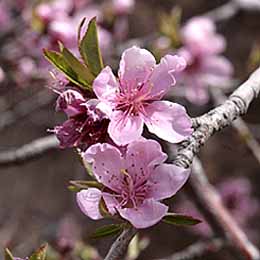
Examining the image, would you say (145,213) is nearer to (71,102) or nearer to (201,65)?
(71,102)

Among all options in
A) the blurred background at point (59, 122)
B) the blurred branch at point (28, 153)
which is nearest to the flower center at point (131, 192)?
the blurred background at point (59, 122)

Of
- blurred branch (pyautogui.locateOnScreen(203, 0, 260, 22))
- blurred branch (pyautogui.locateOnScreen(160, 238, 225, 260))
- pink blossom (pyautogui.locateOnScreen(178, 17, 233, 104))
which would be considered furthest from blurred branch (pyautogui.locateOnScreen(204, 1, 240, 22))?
blurred branch (pyautogui.locateOnScreen(160, 238, 225, 260))

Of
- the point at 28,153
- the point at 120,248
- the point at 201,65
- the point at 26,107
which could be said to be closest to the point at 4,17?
the point at 26,107

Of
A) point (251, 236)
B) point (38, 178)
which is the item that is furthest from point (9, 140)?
point (251, 236)

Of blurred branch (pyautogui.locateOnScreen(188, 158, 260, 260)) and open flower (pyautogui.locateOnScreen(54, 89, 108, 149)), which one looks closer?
open flower (pyautogui.locateOnScreen(54, 89, 108, 149))

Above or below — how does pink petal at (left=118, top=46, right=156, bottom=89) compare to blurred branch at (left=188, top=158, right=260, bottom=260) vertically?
above

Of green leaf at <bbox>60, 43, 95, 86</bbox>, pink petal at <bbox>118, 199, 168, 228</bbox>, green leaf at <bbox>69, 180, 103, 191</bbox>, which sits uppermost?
green leaf at <bbox>60, 43, 95, 86</bbox>

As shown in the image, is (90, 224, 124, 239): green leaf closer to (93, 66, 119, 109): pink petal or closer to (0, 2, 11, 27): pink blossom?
(93, 66, 119, 109): pink petal
